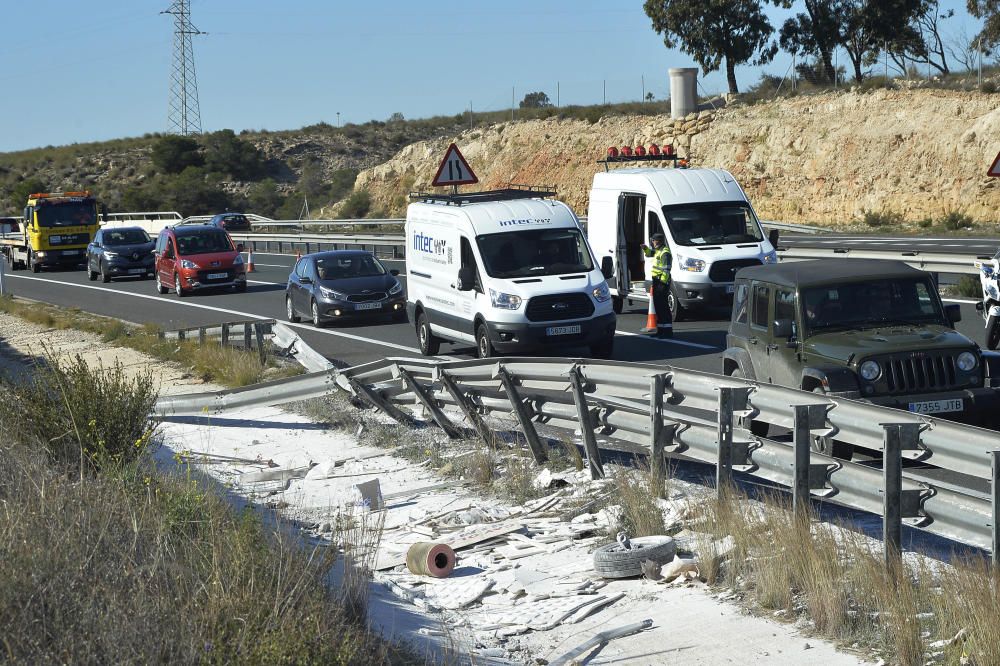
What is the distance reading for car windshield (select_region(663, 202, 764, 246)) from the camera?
2244cm

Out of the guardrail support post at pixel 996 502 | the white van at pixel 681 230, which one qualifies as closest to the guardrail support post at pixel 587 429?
the guardrail support post at pixel 996 502

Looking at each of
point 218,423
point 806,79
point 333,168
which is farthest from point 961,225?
point 333,168

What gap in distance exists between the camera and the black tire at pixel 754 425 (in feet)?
29.4

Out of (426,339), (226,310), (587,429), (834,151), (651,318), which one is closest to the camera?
(587,429)

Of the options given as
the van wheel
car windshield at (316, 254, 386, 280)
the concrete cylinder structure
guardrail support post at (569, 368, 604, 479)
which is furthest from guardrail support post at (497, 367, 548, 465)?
the concrete cylinder structure

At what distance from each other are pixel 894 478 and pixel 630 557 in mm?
1720

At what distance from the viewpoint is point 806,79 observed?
206ft

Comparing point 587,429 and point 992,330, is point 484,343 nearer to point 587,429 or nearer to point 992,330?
point 992,330

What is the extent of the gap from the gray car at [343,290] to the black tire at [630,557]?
16.4 metres

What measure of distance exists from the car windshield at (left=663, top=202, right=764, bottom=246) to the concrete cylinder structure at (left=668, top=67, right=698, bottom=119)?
42.3 meters

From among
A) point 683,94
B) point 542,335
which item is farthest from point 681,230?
point 683,94

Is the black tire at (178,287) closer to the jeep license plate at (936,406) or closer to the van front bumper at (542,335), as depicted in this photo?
the van front bumper at (542,335)

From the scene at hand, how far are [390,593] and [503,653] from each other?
1.46 metres

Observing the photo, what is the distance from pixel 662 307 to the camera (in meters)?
20.3
